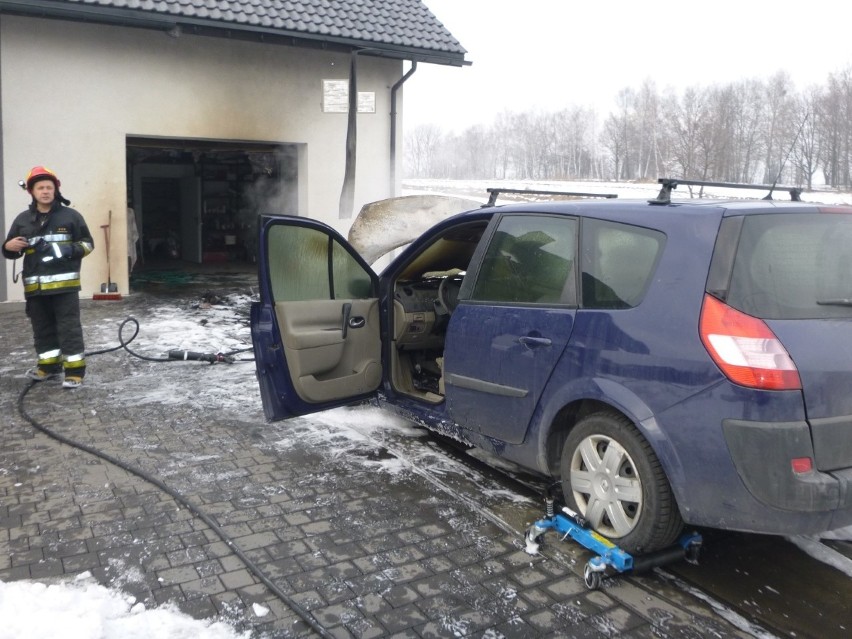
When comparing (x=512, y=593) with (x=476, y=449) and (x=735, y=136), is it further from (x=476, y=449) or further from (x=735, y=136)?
(x=735, y=136)

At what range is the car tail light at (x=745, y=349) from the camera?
2.98 m

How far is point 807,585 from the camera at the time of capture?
339 cm

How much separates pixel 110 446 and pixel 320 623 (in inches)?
105

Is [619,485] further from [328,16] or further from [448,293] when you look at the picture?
[328,16]

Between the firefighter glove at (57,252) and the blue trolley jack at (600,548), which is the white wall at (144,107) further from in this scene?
the blue trolley jack at (600,548)

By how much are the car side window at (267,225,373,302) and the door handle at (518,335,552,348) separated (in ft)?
5.57

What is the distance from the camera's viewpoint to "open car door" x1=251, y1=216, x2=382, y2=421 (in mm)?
4875

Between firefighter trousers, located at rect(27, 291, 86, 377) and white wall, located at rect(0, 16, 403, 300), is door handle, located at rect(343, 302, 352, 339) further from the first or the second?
white wall, located at rect(0, 16, 403, 300)

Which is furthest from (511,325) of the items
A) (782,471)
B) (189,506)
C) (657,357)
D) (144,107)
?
(144,107)

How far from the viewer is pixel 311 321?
5043mm

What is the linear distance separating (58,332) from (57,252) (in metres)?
0.69

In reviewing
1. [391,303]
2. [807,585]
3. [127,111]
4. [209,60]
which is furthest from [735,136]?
[807,585]

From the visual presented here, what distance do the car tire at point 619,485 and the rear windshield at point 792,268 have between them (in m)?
0.75

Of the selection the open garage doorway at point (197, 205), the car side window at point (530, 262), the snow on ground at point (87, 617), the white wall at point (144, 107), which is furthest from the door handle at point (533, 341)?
the open garage doorway at point (197, 205)
